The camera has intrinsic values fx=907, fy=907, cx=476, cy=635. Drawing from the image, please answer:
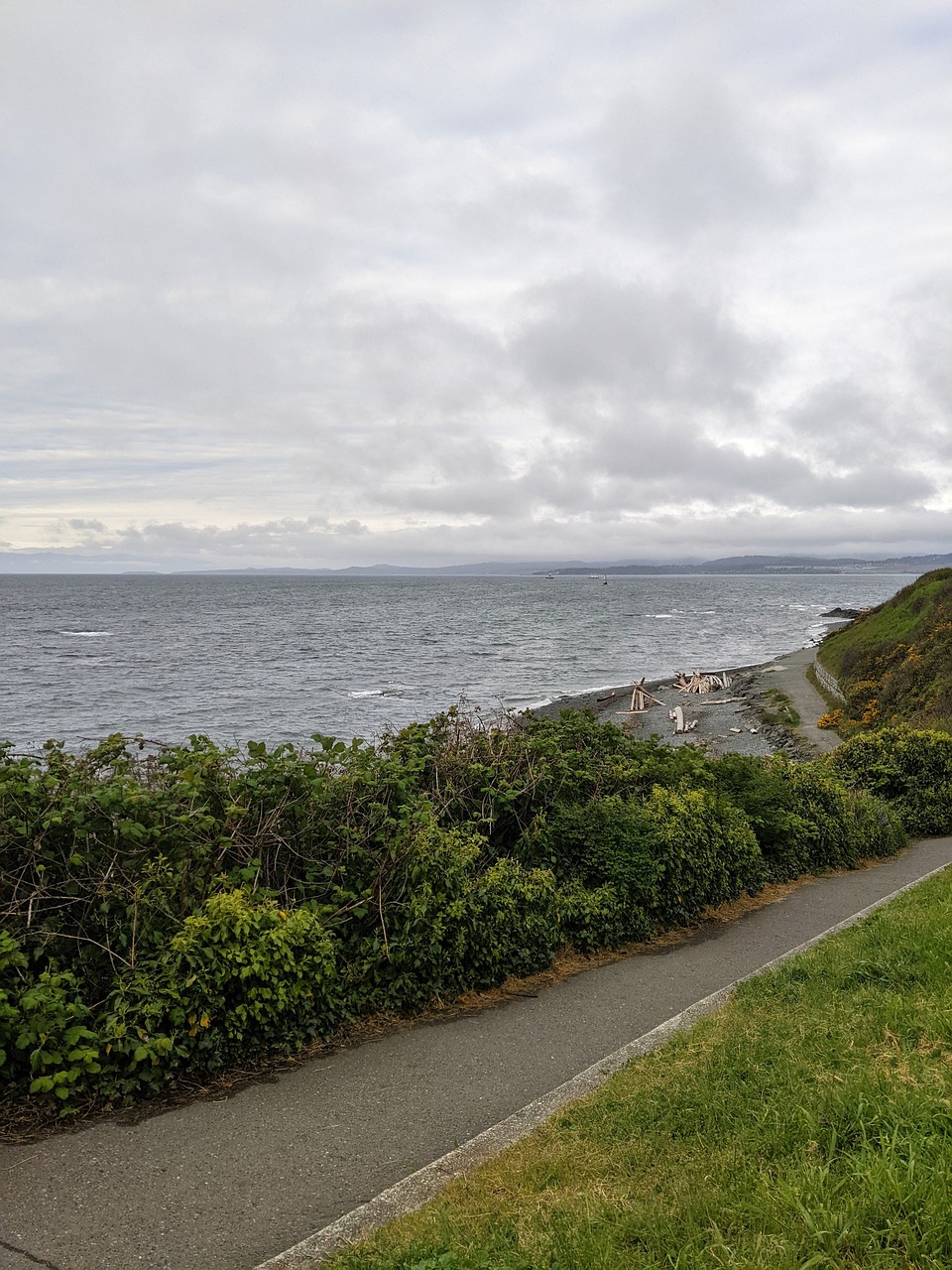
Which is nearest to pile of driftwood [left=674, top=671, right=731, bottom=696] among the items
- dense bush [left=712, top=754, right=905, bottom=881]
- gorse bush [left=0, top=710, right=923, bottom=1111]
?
dense bush [left=712, top=754, right=905, bottom=881]

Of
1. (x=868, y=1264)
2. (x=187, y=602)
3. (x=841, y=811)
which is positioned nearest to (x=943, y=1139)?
(x=868, y=1264)

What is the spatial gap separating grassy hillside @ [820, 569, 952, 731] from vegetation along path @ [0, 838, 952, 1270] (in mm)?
19689

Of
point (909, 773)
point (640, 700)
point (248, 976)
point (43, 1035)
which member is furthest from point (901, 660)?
point (43, 1035)

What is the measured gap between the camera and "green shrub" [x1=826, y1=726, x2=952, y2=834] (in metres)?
16.5

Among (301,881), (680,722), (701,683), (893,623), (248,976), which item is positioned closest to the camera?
(248,976)

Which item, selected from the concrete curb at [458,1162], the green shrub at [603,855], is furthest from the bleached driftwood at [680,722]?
the concrete curb at [458,1162]

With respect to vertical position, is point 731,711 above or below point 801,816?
below

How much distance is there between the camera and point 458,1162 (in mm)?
4797

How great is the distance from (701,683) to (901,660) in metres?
12.5

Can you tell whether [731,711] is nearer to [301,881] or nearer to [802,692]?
[802,692]

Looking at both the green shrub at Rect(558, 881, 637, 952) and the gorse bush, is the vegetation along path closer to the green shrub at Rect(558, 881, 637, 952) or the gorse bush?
the gorse bush

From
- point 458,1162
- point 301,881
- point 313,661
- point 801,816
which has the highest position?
point 301,881

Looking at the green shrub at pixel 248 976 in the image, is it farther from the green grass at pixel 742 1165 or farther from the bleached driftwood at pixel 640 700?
the bleached driftwood at pixel 640 700

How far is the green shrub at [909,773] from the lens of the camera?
16.5m
